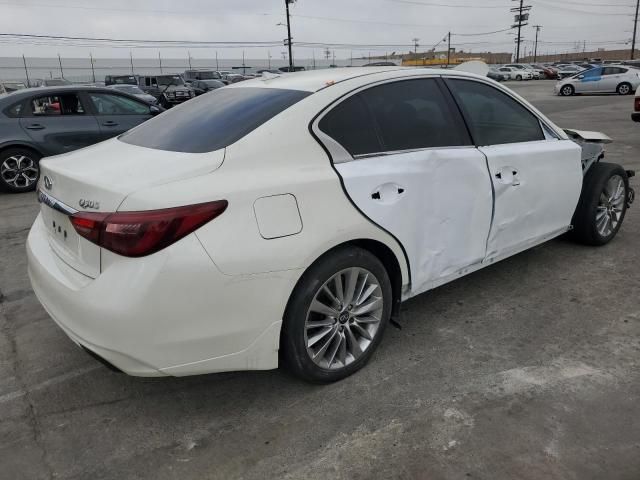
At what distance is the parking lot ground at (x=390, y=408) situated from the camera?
233 cm

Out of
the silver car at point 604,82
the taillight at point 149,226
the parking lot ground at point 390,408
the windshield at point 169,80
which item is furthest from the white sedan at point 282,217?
the silver car at point 604,82

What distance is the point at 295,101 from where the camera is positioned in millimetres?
2822

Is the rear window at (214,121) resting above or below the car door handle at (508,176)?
above

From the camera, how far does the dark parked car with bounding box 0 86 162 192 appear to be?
773cm

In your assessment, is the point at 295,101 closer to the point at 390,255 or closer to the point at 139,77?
the point at 390,255

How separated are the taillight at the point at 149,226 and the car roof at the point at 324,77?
3.59ft

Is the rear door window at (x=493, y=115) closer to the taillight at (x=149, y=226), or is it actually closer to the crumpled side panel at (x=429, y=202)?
the crumpled side panel at (x=429, y=202)

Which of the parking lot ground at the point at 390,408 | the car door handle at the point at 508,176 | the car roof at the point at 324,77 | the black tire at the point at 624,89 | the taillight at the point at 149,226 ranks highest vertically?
the car roof at the point at 324,77

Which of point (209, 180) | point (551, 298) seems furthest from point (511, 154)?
point (209, 180)

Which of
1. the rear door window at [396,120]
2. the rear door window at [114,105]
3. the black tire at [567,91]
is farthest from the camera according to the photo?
the black tire at [567,91]

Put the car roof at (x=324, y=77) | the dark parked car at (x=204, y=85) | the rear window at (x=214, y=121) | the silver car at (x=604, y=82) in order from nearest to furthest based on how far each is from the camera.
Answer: the rear window at (x=214, y=121) < the car roof at (x=324, y=77) < the dark parked car at (x=204, y=85) < the silver car at (x=604, y=82)

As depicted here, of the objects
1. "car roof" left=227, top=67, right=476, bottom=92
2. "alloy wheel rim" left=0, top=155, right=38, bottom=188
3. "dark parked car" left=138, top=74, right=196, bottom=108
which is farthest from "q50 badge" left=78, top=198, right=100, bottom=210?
"dark parked car" left=138, top=74, right=196, bottom=108

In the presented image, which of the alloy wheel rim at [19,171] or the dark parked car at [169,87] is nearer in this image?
the alloy wheel rim at [19,171]

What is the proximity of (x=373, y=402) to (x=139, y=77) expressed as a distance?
30166 millimetres
